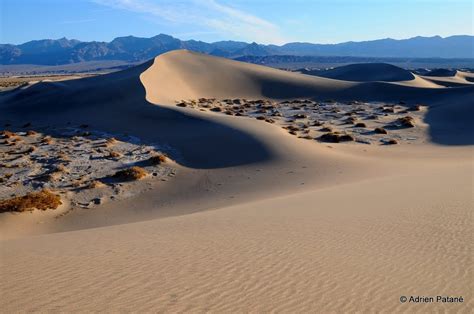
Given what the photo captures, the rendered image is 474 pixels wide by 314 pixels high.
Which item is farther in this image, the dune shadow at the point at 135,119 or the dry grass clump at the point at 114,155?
the dune shadow at the point at 135,119

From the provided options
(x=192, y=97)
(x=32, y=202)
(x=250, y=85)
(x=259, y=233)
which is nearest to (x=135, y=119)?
(x=32, y=202)

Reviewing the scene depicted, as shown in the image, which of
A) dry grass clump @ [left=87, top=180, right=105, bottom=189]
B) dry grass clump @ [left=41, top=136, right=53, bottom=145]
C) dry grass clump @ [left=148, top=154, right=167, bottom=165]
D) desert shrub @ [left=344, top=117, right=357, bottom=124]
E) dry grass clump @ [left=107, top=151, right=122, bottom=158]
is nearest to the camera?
dry grass clump @ [left=87, top=180, right=105, bottom=189]

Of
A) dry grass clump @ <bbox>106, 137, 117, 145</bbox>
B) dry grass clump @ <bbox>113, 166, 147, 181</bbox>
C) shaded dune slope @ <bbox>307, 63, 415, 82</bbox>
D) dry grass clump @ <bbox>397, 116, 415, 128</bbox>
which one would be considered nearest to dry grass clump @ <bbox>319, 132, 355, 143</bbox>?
dry grass clump @ <bbox>397, 116, 415, 128</bbox>

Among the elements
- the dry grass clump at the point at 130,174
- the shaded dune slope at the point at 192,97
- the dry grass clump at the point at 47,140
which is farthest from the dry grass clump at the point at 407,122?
the dry grass clump at the point at 47,140

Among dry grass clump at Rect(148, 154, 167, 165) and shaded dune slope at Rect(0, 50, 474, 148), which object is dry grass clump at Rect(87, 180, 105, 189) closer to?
dry grass clump at Rect(148, 154, 167, 165)

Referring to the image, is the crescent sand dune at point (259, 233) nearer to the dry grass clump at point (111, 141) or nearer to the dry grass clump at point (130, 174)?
the dry grass clump at point (130, 174)

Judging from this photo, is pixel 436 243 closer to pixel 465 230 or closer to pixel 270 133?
pixel 465 230
